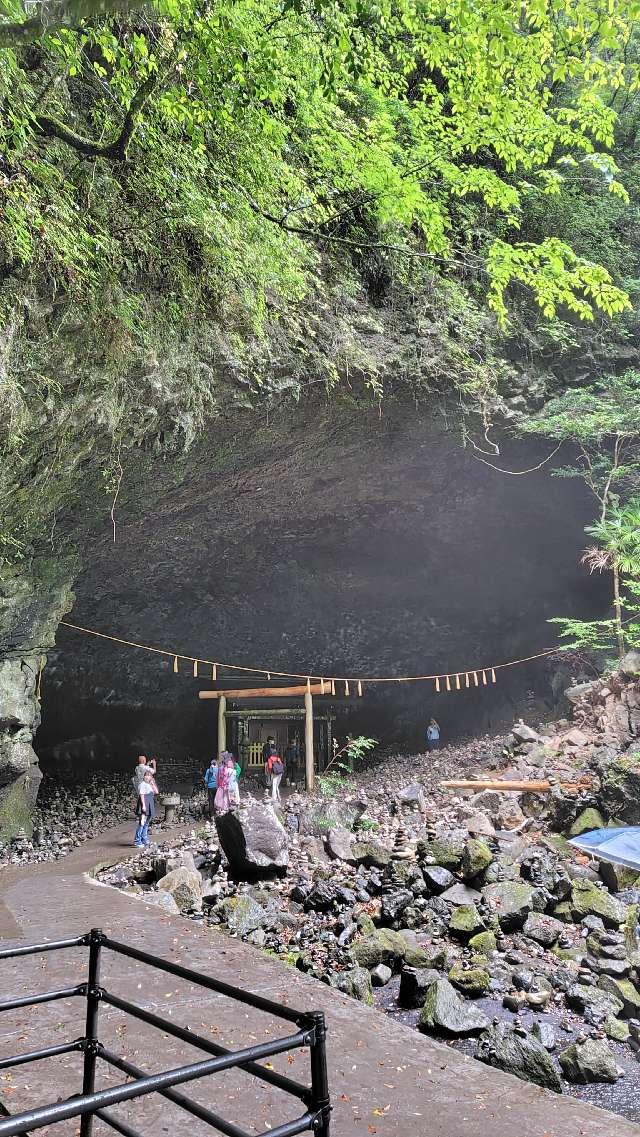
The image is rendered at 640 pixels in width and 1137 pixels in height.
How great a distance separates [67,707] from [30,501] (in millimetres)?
12832

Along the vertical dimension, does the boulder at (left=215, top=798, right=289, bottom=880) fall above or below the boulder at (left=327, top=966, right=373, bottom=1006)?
above

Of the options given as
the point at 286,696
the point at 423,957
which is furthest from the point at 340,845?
the point at 286,696

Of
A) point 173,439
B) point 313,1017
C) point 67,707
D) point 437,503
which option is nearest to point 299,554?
point 437,503

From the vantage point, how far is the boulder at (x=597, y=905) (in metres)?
6.95

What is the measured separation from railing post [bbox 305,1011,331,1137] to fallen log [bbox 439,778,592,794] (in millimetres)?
10424

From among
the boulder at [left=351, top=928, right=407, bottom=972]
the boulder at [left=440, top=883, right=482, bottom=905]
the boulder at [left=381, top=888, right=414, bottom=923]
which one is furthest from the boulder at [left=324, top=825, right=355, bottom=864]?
the boulder at [left=351, top=928, right=407, bottom=972]

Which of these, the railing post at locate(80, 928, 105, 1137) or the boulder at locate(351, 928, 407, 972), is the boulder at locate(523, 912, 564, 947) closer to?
the boulder at locate(351, 928, 407, 972)

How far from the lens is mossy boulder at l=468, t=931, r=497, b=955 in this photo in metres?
6.11

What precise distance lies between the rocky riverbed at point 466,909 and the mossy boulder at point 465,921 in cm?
1

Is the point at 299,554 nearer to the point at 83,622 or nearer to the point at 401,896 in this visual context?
the point at 83,622

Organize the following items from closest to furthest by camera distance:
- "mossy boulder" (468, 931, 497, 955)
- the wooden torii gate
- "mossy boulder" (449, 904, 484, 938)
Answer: "mossy boulder" (468, 931, 497, 955), "mossy boulder" (449, 904, 484, 938), the wooden torii gate

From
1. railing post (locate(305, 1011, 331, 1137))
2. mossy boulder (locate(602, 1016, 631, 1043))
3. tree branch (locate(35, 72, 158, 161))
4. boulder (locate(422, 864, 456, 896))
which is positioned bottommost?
mossy boulder (locate(602, 1016, 631, 1043))

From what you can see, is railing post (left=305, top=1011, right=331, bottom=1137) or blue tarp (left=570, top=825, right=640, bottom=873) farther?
blue tarp (left=570, top=825, right=640, bottom=873)

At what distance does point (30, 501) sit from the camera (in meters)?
7.56
